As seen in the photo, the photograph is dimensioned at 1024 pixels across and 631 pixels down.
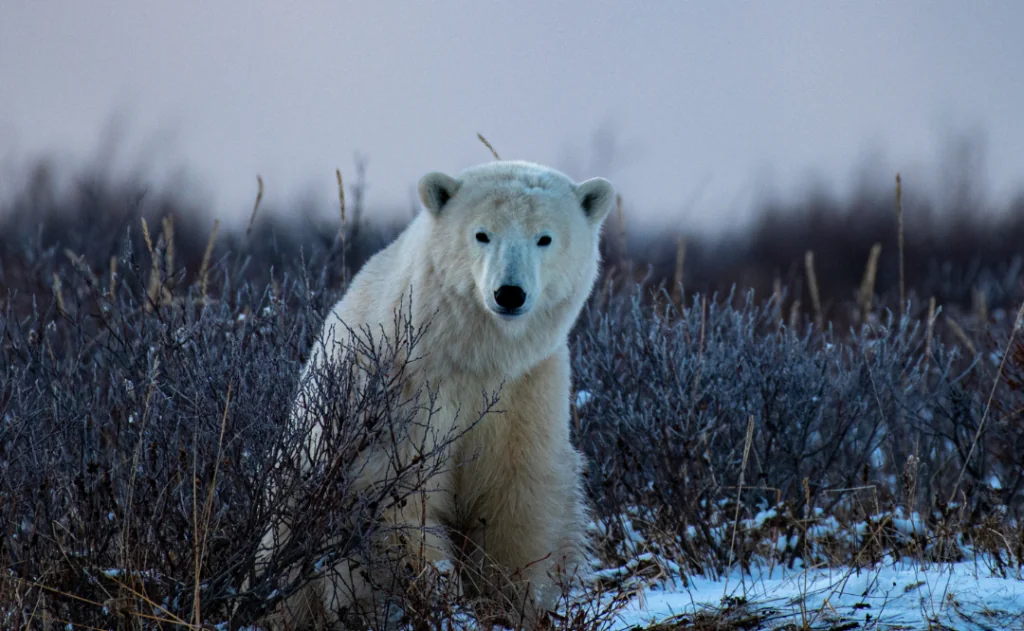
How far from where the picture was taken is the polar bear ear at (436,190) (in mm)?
3820

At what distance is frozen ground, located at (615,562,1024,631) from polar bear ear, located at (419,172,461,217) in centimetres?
158

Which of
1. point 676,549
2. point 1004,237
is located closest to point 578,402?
point 676,549

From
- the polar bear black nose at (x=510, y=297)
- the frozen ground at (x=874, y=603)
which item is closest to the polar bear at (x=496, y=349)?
the polar bear black nose at (x=510, y=297)

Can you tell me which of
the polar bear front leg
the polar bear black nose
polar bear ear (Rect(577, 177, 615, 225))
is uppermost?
polar bear ear (Rect(577, 177, 615, 225))

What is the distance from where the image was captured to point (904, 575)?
3.15 meters

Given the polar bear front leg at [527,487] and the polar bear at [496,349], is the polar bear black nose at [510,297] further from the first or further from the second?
the polar bear front leg at [527,487]

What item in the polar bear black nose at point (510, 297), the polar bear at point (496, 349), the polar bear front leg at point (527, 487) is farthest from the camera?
the polar bear front leg at point (527, 487)

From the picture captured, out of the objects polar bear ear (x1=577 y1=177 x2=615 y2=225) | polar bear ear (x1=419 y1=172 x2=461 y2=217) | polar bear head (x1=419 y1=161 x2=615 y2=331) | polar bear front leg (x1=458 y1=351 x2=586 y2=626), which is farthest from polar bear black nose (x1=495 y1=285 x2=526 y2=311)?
polar bear ear (x1=577 y1=177 x2=615 y2=225)

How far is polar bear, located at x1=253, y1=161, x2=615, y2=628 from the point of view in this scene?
Result: 357 centimetres

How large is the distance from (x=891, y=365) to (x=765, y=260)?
44.4ft

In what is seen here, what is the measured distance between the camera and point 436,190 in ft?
12.7

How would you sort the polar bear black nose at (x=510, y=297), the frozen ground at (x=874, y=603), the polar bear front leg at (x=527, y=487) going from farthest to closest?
1. the polar bear front leg at (x=527, y=487)
2. the polar bear black nose at (x=510, y=297)
3. the frozen ground at (x=874, y=603)

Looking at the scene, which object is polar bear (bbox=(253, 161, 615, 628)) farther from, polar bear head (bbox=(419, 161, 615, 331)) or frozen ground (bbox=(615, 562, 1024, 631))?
frozen ground (bbox=(615, 562, 1024, 631))

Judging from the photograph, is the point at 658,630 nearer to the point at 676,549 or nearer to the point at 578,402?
the point at 676,549
